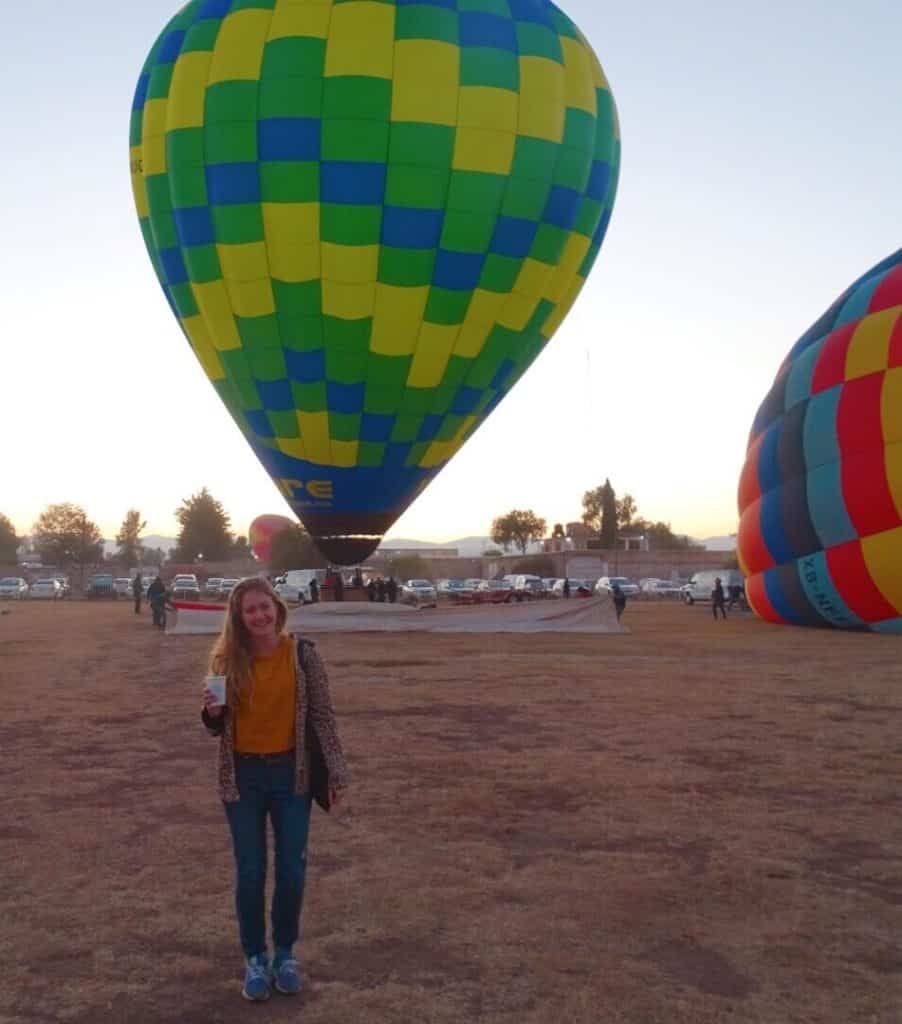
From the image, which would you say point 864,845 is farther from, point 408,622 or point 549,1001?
point 408,622

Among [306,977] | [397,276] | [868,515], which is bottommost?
[306,977]

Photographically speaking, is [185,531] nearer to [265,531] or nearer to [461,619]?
[265,531]

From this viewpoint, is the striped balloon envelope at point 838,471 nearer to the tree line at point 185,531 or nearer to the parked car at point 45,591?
the parked car at point 45,591

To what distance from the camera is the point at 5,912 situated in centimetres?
444

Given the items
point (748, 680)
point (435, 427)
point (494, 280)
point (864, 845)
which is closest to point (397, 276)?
point (494, 280)

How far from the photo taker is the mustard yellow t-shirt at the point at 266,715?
12.2 feet

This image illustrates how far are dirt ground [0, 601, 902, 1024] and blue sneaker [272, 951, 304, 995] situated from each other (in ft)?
0.19

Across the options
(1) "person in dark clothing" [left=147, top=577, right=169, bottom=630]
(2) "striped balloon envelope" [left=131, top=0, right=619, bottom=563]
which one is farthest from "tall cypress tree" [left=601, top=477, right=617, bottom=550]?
(2) "striped balloon envelope" [left=131, top=0, right=619, bottom=563]

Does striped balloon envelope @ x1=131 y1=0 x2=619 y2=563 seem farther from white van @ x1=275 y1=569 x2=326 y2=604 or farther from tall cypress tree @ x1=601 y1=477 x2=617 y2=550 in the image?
tall cypress tree @ x1=601 y1=477 x2=617 y2=550

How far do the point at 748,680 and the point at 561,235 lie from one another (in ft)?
22.8

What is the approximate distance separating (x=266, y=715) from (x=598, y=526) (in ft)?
332

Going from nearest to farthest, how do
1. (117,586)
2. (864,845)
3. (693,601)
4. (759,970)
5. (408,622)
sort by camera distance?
(759,970) → (864,845) → (408,622) → (693,601) → (117,586)

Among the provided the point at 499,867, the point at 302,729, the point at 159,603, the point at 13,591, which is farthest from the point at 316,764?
the point at 13,591

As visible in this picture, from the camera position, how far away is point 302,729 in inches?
147
